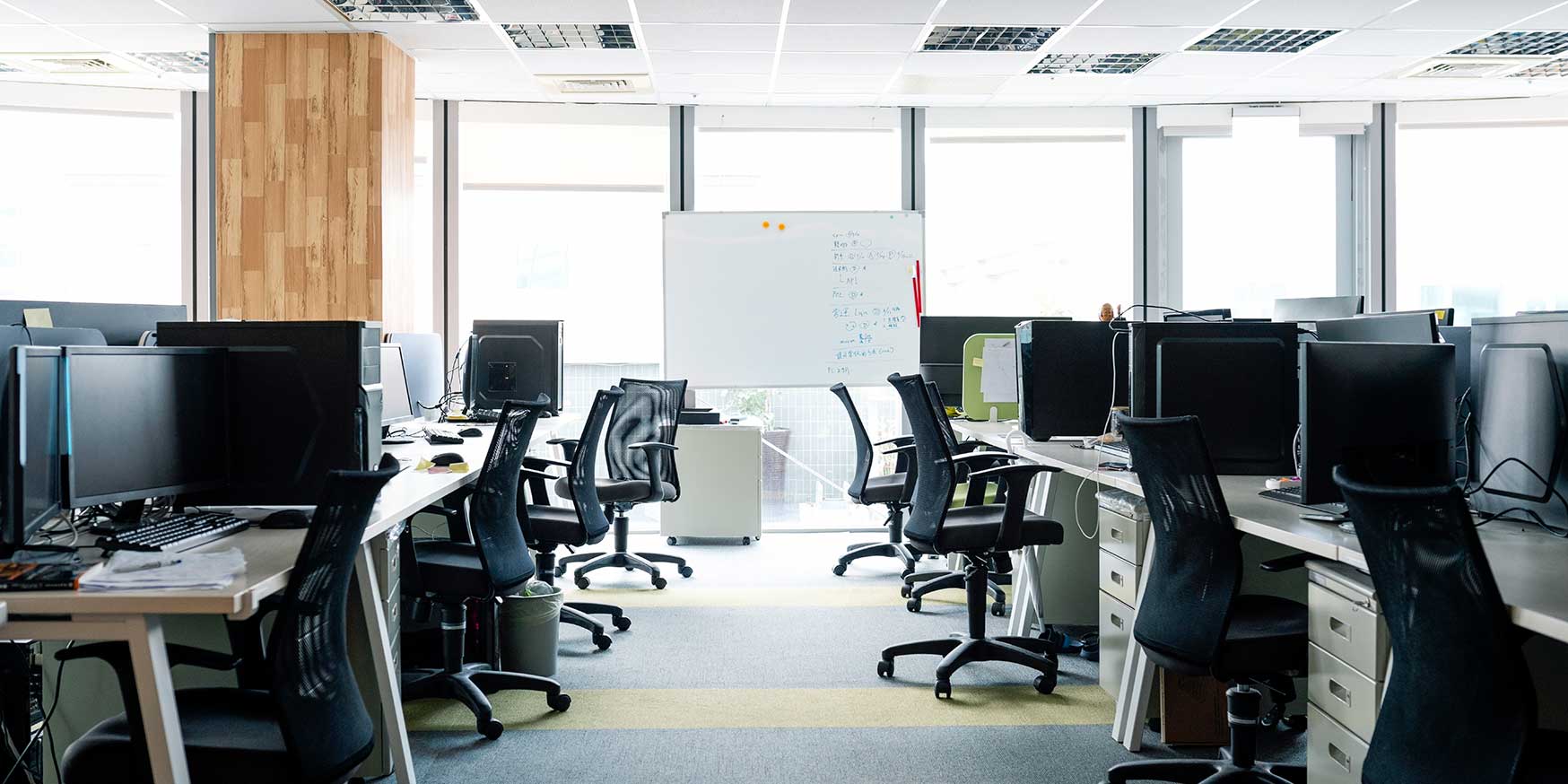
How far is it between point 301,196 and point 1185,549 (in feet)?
15.3

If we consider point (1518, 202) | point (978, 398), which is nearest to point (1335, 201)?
point (1518, 202)

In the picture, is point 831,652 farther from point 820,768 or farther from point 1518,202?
point 1518,202

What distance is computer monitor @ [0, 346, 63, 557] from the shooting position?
5.81 feet

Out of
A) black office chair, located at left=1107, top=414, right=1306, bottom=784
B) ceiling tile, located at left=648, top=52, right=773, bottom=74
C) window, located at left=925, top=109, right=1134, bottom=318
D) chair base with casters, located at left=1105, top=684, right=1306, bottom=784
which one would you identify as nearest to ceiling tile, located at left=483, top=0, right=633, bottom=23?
ceiling tile, located at left=648, top=52, right=773, bottom=74

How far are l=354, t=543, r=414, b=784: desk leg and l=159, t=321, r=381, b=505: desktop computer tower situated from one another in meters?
0.25

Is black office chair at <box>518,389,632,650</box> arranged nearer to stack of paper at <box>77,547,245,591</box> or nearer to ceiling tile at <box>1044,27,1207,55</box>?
stack of paper at <box>77,547,245,591</box>

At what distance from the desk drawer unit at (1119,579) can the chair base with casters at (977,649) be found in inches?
14.3

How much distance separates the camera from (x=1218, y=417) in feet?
10.00

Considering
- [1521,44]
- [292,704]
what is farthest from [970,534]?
[1521,44]

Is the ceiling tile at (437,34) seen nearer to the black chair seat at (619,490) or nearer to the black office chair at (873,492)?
the black chair seat at (619,490)

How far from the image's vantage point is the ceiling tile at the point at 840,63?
5281 mm

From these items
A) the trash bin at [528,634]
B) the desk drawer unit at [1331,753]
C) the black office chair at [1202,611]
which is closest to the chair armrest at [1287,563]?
the black office chair at [1202,611]

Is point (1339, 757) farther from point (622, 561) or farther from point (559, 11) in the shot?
point (559, 11)

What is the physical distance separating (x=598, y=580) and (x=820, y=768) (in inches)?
101
